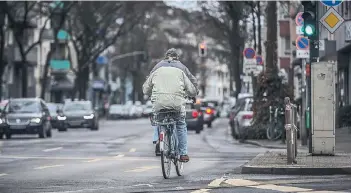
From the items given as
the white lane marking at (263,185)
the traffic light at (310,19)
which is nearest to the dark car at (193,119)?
the traffic light at (310,19)

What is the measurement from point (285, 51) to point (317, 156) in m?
61.0

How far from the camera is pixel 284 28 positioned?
78.6 meters

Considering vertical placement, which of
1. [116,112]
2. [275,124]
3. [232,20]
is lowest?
[275,124]

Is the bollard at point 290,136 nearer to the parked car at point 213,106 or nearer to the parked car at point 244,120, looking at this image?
the parked car at point 244,120

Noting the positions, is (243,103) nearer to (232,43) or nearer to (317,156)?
(317,156)

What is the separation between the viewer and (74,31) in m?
74.1

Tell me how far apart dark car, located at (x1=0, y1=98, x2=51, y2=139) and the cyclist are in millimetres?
24047

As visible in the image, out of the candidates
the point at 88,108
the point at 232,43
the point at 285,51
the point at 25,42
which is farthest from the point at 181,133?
the point at 25,42

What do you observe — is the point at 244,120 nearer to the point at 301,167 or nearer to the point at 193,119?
the point at 193,119

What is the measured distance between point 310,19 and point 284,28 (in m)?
58.4

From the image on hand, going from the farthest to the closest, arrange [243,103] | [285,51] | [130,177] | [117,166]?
[285,51] → [243,103] → [117,166] → [130,177]

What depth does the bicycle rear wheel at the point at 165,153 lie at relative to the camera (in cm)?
1467

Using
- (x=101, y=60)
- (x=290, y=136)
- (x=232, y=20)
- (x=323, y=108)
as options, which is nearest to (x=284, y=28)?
(x=232, y=20)

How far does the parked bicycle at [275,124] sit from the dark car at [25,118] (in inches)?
367
